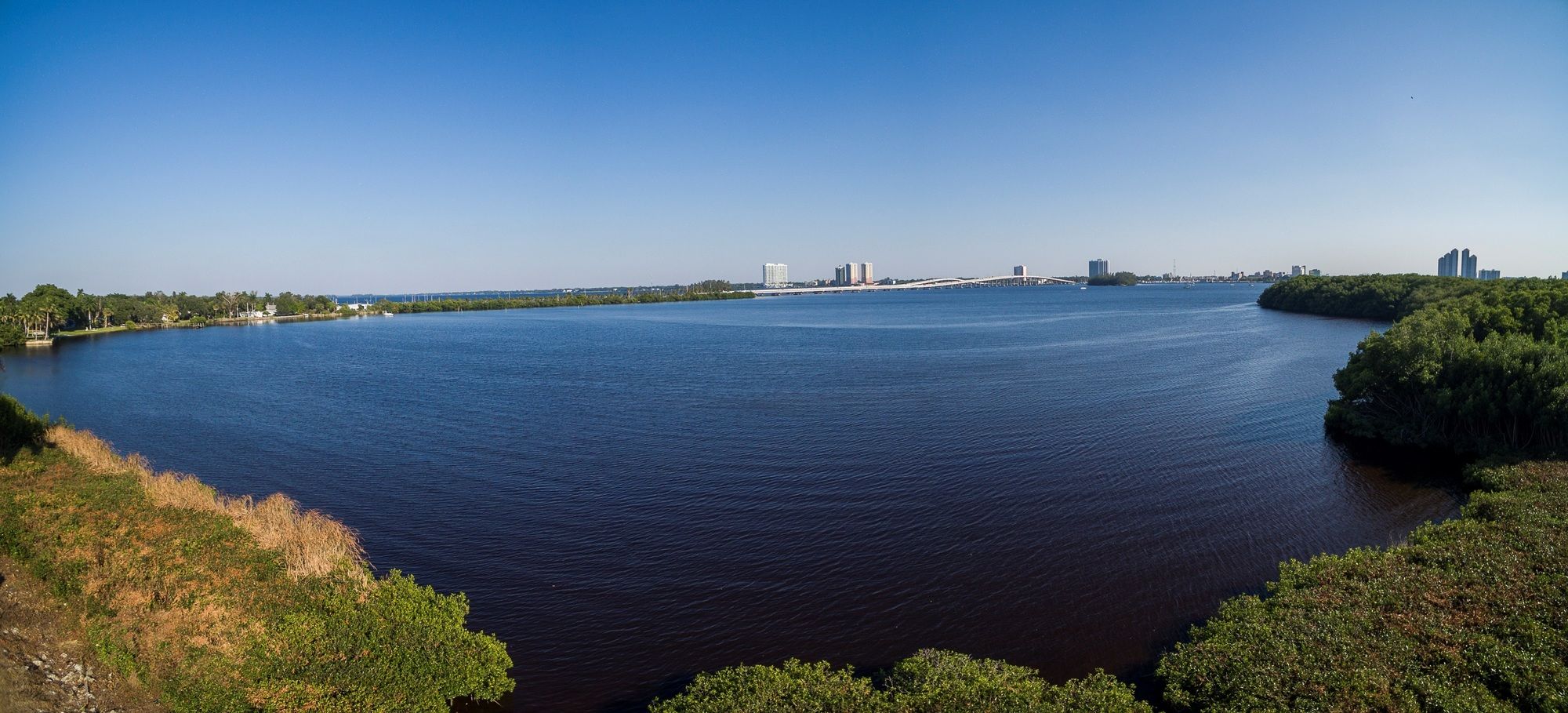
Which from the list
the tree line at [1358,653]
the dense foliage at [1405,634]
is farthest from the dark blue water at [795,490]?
the dense foliage at [1405,634]

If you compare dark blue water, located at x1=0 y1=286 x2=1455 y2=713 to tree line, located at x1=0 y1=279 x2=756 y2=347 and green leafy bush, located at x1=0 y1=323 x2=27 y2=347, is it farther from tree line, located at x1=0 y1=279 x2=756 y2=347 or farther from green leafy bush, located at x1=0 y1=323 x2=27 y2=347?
tree line, located at x1=0 y1=279 x2=756 y2=347

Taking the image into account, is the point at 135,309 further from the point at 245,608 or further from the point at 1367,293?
the point at 1367,293

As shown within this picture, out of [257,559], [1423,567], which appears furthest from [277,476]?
[1423,567]

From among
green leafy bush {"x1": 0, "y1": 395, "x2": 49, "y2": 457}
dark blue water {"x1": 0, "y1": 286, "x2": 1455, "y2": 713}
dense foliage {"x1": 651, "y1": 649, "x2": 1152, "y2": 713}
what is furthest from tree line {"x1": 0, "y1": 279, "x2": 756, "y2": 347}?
dense foliage {"x1": 651, "y1": 649, "x2": 1152, "y2": 713}

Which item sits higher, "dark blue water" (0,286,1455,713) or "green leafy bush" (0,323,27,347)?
"green leafy bush" (0,323,27,347)

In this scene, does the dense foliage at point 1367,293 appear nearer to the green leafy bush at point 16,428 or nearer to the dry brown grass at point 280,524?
the dry brown grass at point 280,524

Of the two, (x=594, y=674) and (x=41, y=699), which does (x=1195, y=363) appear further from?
(x=41, y=699)

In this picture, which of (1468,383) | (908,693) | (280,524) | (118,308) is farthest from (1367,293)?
(118,308)
